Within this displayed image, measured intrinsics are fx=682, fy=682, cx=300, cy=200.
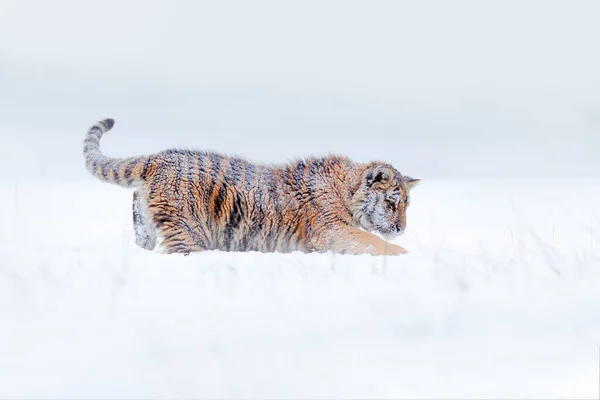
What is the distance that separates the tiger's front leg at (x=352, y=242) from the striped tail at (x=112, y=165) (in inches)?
78.3

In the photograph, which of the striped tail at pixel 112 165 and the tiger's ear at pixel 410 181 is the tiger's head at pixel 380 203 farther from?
the striped tail at pixel 112 165

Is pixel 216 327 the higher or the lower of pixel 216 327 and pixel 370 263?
the lower

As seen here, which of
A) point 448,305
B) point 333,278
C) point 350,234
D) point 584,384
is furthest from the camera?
point 350,234

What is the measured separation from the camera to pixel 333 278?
14.1 feet

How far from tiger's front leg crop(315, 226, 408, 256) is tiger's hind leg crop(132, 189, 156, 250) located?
1.74 m

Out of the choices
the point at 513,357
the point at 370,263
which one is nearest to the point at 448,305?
the point at 513,357

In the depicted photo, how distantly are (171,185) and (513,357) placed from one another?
4.26m

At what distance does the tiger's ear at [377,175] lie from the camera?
7590 millimetres

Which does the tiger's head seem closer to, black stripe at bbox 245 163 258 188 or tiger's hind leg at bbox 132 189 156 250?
black stripe at bbox 245 163 258 188

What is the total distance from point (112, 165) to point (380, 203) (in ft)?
9.63

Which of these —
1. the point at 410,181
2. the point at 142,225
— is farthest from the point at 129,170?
the point at 410,181

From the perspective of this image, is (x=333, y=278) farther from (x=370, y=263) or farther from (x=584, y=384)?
(x=584, y=384)

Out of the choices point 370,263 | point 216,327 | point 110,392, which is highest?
point 370,263

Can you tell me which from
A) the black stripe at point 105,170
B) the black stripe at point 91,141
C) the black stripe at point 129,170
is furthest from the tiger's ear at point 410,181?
the black stripe at point 91,141
